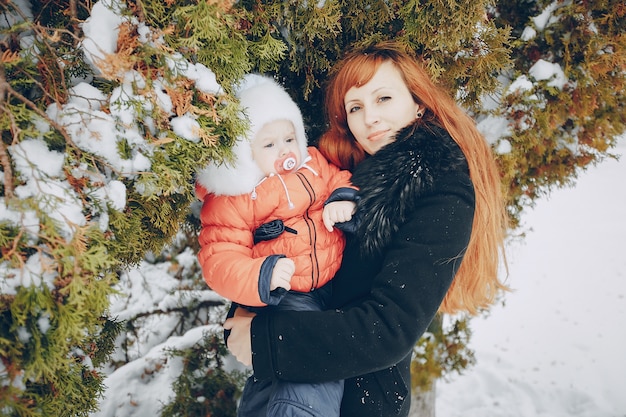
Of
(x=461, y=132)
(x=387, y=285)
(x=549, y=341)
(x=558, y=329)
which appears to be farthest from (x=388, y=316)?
(x=558, y=329)

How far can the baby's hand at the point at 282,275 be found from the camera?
5.78 feet

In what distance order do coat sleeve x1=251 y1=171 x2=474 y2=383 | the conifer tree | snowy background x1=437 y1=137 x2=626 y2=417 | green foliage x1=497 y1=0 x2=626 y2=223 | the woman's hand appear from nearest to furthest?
1. the conifer tree
2. coat sleeve x1=251 y1=171 x2=474 y2=383
3. the woman's hand
4. green foliage x1=497 y1=0 x2=626 y2=223
5. snowy background x1=437 y1=137 x2=626 y2=417

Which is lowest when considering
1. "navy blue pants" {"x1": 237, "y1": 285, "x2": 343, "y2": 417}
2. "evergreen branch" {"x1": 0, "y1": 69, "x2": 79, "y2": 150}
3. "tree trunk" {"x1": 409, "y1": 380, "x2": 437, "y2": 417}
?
"tree trunk" {"x1": 409, "y1": 380, "x2": 437, "y2": 417}

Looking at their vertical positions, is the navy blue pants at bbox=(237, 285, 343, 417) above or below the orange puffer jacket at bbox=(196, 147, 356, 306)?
below

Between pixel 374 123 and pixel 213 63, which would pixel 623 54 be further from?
pixel 213 63

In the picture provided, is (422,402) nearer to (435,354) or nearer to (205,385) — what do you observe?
(435,354)

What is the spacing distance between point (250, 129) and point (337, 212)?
531 mm

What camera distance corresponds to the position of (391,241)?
5.91 ft

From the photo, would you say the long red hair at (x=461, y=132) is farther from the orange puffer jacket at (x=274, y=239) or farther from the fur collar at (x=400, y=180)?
the orange puffer jacket at (x=274, y=239)

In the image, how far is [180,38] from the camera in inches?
55.4

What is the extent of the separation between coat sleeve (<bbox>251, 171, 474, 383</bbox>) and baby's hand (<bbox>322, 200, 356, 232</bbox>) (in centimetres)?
25

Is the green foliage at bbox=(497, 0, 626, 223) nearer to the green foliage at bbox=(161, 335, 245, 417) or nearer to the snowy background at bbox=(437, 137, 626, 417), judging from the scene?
the snowy background at bbox=(437, 137, 626, 417)

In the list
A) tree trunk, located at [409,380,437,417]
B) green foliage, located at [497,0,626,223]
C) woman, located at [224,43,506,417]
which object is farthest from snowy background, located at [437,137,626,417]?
woman, located at [224,43,506,417]

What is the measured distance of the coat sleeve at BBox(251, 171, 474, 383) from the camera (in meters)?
1.65
